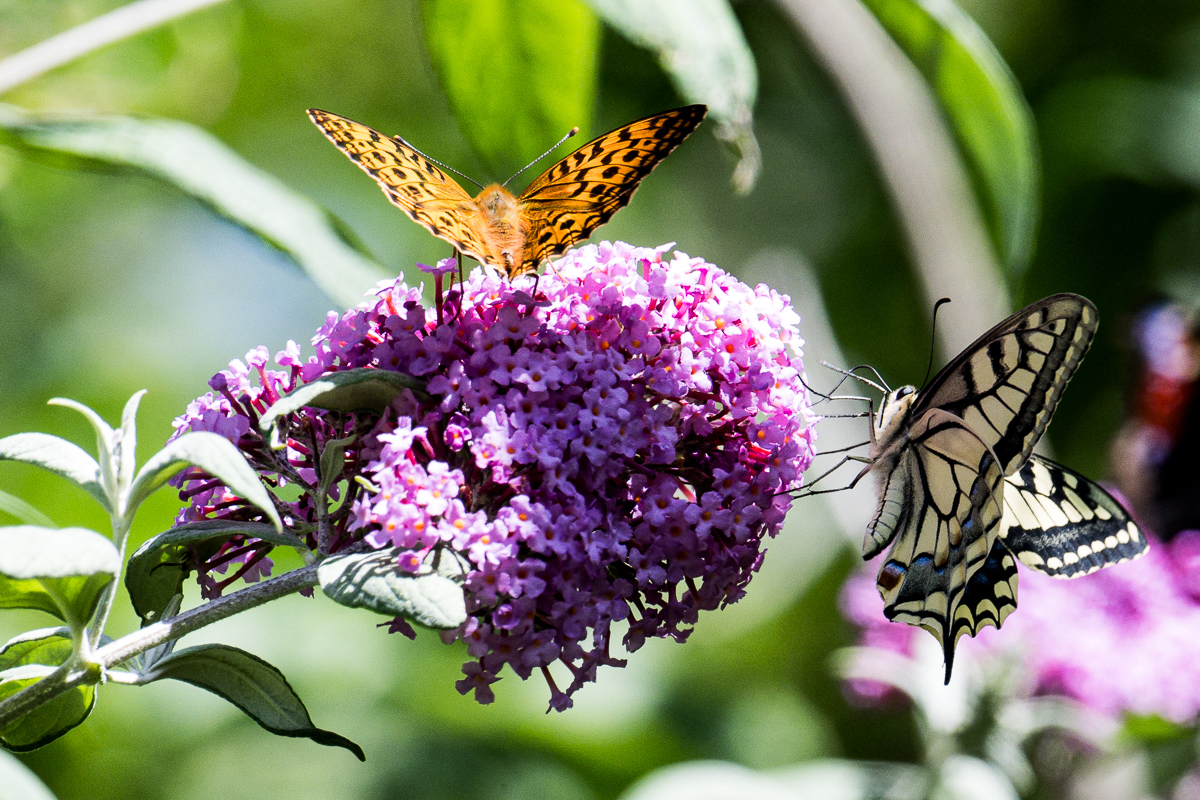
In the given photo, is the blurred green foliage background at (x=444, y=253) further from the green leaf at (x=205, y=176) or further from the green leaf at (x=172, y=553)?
the green leaf at (x=172, y=553)

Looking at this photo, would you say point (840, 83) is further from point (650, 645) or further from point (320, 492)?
point (650, 645)

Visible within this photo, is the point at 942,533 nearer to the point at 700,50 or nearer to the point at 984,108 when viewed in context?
the point at 984,108

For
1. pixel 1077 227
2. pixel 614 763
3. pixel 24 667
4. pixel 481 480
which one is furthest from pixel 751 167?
pixel 1077 227

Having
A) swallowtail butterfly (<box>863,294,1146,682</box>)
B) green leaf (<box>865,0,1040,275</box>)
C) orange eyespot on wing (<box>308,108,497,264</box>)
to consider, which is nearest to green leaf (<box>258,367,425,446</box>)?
orange eyespot on wing (<box>308,108,497,264</box>)

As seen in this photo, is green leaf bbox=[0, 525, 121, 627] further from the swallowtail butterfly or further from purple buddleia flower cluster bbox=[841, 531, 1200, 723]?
purple buddleia flower cluster bbox=[841, 531, 1200, 723]

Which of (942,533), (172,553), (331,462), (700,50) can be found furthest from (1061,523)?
(172,553)

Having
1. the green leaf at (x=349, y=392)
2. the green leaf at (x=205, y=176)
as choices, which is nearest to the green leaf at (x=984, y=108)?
the green leaf at (x=205, y=176)
